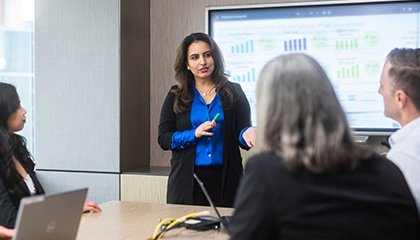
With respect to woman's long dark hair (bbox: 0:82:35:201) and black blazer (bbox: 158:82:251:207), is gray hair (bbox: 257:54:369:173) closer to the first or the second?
woman's long dark hair (bbox: 0:82:35:201)

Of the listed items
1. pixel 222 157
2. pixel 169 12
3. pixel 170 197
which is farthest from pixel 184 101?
pixel 169 12

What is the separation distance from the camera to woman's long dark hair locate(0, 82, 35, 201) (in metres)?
1.71

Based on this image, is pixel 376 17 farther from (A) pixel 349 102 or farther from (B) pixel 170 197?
(B) pixel 170 197

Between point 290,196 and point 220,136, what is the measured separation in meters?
1.55

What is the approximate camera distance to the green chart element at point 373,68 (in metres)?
3.07

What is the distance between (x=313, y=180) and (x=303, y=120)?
14 centimetres

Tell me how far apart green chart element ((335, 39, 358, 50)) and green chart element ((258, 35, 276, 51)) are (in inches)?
19.5

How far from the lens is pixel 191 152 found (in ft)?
7.85

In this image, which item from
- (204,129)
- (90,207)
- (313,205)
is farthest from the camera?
(204,129)

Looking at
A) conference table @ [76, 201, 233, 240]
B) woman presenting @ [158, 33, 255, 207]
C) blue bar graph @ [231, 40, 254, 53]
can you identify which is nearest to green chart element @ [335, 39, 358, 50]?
blue bar graph @ [231, 40, 254, 53]

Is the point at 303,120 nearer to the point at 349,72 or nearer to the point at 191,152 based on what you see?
the point at 191,152

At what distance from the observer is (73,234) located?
1.34m

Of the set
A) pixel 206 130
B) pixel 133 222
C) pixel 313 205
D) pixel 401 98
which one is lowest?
pixel 133 222

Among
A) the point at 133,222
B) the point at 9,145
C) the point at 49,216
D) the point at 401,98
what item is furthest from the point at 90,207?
the point at 401,98
